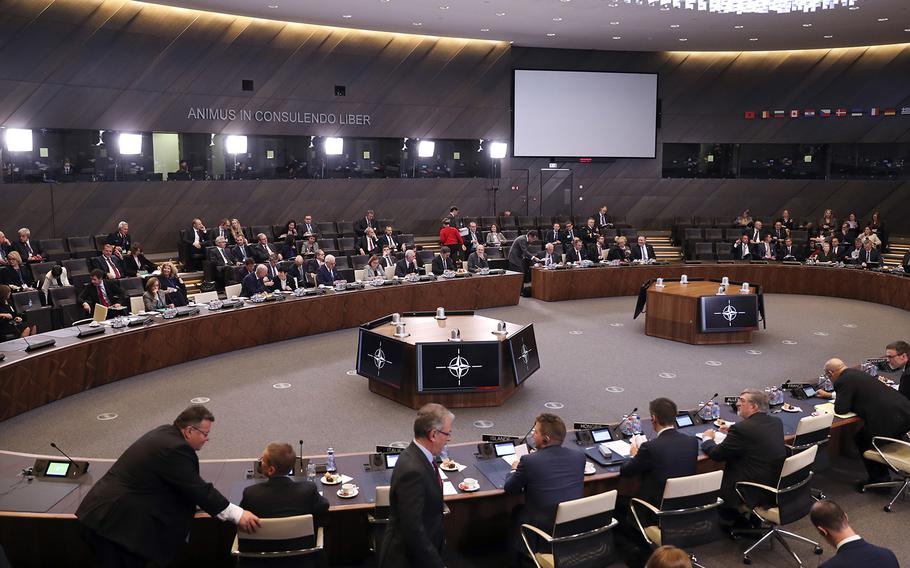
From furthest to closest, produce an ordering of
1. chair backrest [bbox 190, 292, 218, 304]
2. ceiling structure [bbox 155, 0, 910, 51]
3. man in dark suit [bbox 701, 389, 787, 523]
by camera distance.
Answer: ceiling structure [bbox 155, 0, 910, 51] → chair backrest [bbox 190, 292, 218, 304] → man in dark suit [bbox 701, 389, 787, 523]

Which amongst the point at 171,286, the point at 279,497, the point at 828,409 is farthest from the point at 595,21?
the point at 279,497

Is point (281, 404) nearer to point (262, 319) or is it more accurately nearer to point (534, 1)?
point (262, 319)

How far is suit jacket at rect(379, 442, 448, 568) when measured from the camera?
3412mm

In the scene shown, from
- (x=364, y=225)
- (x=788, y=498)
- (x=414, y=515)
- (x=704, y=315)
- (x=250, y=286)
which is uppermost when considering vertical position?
(x=364, y=225)

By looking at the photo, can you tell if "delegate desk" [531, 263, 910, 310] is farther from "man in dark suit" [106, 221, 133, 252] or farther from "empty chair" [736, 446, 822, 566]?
"empty chair" [736, 446, 822, 566]

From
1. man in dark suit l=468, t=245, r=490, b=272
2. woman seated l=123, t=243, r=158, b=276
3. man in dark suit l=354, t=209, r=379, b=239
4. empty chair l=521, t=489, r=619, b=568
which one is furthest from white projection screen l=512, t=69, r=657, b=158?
empty chair l=521, t=489, r=619, b=568

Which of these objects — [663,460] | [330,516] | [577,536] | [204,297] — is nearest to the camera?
[577,536]

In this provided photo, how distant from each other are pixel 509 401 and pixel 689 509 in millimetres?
3831

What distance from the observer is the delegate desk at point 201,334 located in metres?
7.68

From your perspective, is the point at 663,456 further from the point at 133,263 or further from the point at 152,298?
the point at 133,263

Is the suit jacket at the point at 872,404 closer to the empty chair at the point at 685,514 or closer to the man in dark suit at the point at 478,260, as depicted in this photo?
the empty chair at the point at 685,514

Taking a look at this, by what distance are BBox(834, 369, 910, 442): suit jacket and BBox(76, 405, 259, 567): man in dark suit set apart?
16.1 feet

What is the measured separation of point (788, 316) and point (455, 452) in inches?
376

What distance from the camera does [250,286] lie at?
37.2ft
